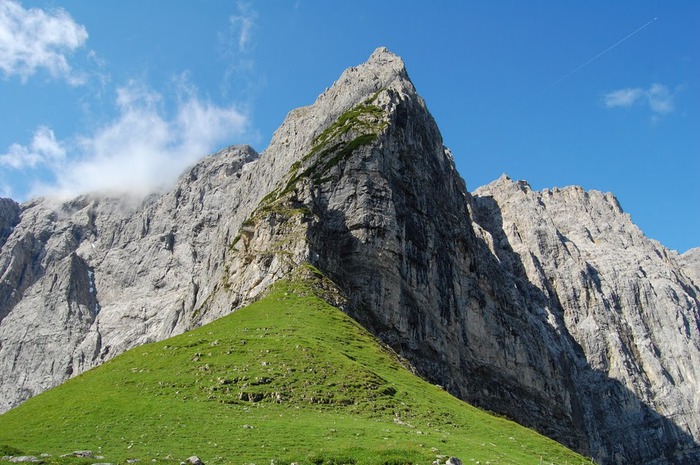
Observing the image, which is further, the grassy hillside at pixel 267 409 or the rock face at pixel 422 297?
the rock face at pixel 422 297

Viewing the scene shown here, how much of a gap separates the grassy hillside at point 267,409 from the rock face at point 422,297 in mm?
18123

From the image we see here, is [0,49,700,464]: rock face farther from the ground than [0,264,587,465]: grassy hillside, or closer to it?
farther from the ground

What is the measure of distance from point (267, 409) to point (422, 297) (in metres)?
54.6

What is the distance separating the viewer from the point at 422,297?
94.8 meters

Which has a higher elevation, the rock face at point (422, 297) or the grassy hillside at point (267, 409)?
the rock face at point (422, 297)

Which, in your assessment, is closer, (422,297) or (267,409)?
(267,409)

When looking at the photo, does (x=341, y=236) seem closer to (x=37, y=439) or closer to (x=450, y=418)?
(x=450, y=418)

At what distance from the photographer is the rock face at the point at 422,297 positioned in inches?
3462

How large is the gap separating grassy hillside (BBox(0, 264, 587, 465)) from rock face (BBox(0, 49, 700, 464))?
59.5 feet

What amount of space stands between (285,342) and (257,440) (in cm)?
2067

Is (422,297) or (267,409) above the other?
(422,297)

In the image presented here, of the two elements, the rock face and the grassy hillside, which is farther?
the rock face

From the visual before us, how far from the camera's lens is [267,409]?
42625 millimetres

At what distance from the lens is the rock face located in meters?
87.9
